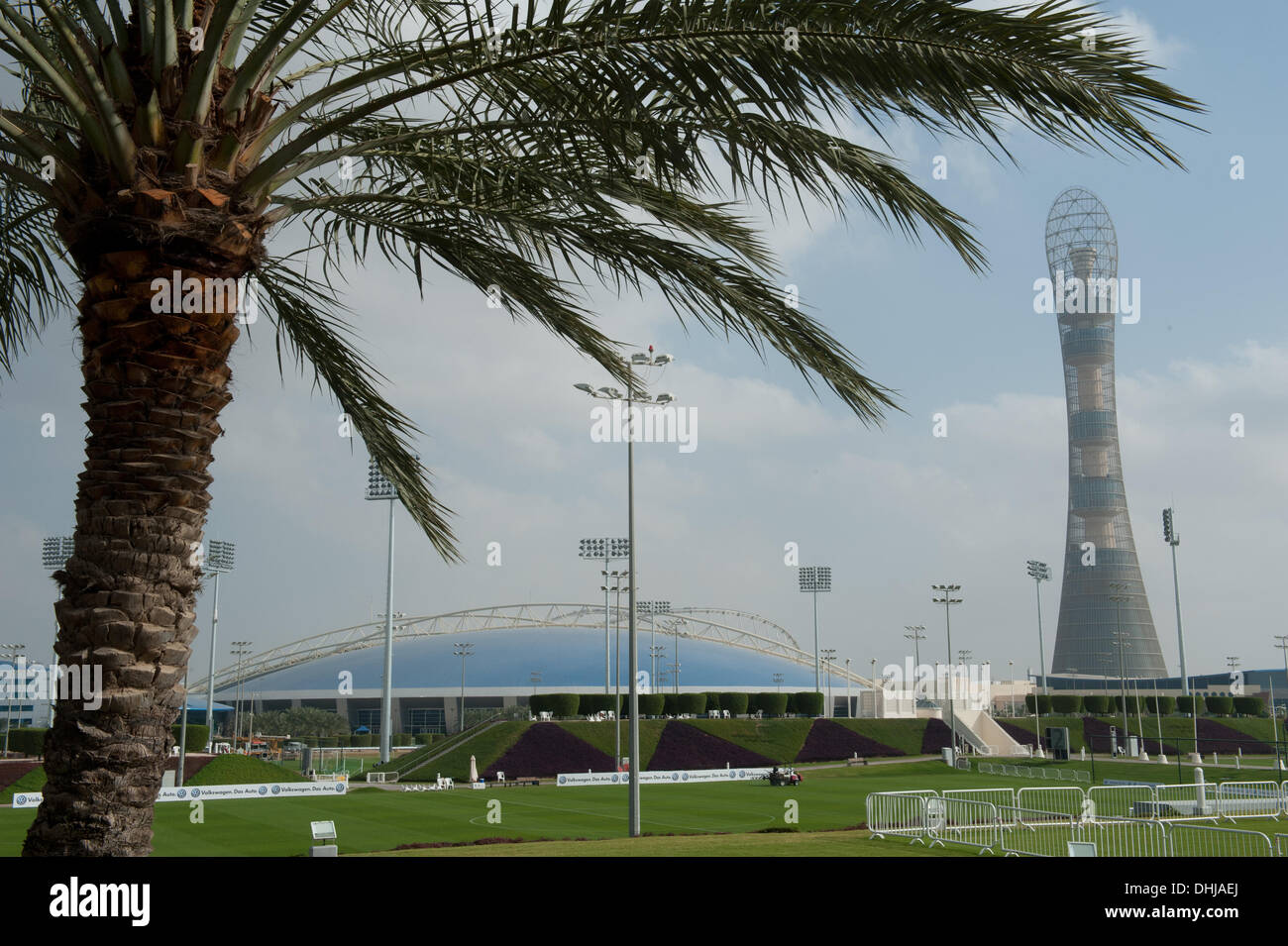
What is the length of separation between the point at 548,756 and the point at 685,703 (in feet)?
57.3

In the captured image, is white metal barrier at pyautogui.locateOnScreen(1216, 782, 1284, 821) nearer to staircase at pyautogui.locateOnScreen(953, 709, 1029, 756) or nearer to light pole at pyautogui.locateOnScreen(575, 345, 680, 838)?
light pole at pyautogui.locateOnScreen(575, 345, 680, 838)

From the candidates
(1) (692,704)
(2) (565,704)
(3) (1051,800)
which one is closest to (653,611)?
(1) (692,704)

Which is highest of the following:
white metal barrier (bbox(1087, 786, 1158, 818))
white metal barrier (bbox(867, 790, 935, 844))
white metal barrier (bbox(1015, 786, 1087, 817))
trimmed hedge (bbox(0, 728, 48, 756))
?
white metal barrier (bbox(867, 790, 935, 844))

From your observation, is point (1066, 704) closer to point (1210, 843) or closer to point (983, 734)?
point (983, 734)

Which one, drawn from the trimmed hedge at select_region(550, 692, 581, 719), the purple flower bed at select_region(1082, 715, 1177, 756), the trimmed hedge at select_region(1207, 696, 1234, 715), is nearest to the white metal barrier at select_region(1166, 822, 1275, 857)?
the purple flower bed at select_region(1082, 715, 1177, 756)

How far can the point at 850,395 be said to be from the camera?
25.7 feet

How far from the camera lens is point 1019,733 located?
81438 millimetres

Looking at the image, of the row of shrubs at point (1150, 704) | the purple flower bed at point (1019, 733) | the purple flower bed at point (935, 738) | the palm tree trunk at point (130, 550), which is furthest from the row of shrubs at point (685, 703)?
the palm tree trunk at point (130, 550)

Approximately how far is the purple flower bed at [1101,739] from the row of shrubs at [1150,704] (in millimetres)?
4485

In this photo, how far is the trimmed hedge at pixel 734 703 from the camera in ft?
259

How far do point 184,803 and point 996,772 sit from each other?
38581 millimetres

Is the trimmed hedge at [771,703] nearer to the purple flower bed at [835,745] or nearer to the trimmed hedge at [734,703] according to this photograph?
the trimmed hedge at [734,703]

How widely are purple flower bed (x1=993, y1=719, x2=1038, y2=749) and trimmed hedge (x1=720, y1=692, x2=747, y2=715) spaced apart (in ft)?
66.3

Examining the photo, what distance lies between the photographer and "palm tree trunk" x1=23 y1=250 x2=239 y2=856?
224 inches
